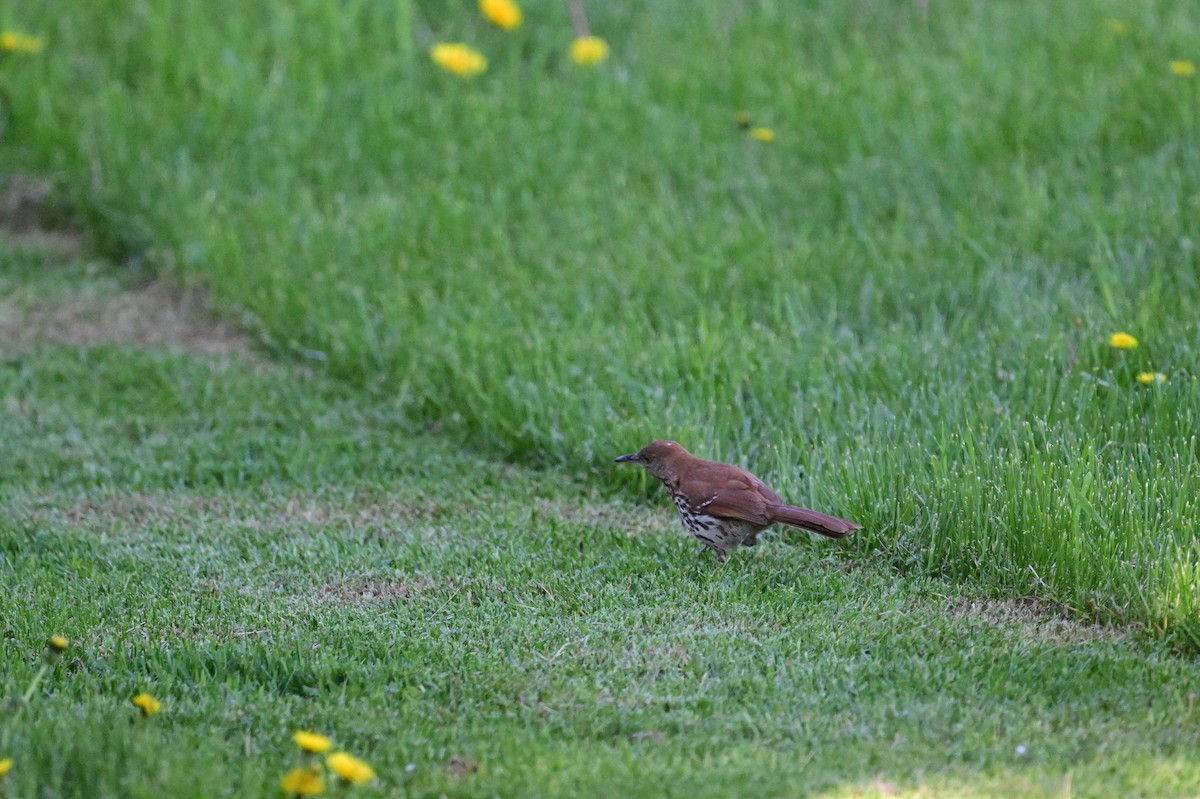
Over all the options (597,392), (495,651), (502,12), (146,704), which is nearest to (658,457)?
(597,392)

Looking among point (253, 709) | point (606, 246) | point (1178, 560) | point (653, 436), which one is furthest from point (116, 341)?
point (1178, 560)

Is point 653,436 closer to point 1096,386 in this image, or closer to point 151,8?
point 1096,386

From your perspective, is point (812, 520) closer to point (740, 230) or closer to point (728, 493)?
point (728, 493)

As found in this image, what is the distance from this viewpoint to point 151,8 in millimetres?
9758

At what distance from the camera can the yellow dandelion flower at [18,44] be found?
930cm

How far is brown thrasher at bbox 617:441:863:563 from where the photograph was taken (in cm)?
470

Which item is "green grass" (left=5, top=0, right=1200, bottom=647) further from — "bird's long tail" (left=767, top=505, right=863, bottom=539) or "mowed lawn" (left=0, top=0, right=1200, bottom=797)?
"bird's long tail" (left=767, top=505, right=863, bottom=539)

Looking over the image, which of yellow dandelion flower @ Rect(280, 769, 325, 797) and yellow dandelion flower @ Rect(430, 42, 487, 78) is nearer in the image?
yellow dandelion flower @ Rect(280, 769, 325, 797)

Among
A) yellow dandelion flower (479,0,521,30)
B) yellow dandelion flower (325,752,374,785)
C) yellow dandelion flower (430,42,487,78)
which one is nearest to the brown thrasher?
yellow dandelion flower (325,752,374,785)

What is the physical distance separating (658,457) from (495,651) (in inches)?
49.8

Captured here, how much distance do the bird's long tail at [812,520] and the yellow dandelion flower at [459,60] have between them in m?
5.54

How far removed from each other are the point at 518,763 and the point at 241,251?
194 inches

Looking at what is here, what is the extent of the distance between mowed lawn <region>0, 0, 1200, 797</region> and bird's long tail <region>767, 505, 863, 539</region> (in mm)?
172

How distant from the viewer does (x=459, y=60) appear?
9438mm
